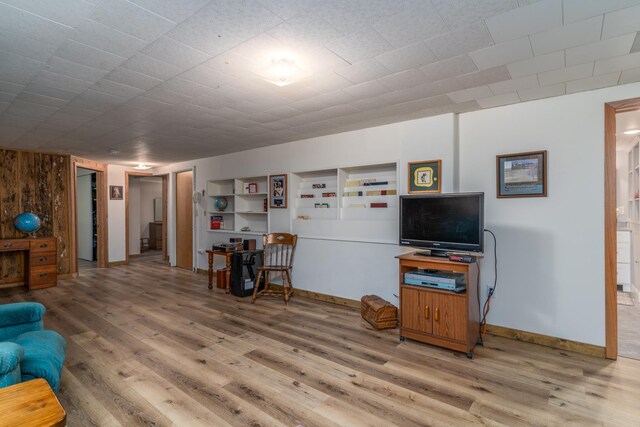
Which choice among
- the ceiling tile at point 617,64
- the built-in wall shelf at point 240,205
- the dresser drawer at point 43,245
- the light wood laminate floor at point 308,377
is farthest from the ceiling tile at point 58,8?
the dresser drawer at point 43,245

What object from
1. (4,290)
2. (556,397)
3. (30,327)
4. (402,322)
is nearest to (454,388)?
(556,397)

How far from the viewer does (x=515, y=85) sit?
2.71 m

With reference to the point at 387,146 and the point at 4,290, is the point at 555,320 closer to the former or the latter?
the point at 387,146

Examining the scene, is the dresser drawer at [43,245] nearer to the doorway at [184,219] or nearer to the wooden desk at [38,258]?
the wooden desk at [38,258]

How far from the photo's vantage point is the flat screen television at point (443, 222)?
290cm

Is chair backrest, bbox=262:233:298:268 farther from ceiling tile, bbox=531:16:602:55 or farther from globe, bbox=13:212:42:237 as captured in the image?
globe, bbox=13:212:42:237

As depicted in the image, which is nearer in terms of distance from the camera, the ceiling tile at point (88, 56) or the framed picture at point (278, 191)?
the ceiling tile at point (88, 56)

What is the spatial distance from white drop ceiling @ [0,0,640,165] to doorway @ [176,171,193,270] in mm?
3219

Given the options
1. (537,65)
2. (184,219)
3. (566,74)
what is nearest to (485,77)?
(537,65)

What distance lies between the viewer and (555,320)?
2977 millimetres

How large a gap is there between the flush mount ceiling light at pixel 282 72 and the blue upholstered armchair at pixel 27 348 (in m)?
2.14

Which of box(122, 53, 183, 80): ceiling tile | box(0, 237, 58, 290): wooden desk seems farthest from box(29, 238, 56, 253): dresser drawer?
box(122, 53, 183, 80): ceiling tile

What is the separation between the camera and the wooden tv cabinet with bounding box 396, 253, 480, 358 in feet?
9.11

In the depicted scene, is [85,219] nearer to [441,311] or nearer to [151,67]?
[151,67]
